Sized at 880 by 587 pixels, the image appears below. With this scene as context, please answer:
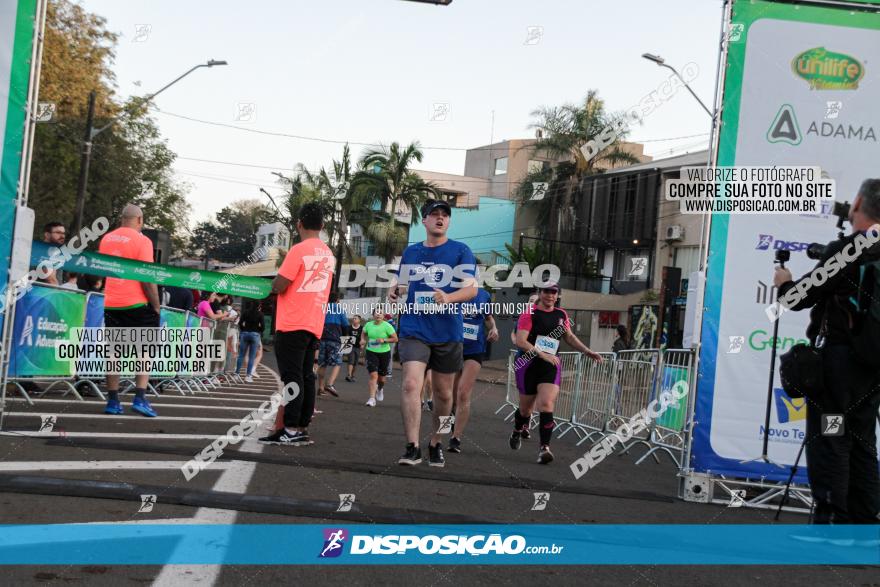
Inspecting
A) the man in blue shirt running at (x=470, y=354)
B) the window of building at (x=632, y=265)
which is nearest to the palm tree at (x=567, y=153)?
the window of building at (x=632, y=265)

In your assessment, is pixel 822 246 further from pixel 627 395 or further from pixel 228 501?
pixel 627 395

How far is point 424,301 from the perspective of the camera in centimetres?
755

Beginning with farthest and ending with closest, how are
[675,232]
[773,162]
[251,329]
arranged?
[675,232] < [251,329] < [773,162]

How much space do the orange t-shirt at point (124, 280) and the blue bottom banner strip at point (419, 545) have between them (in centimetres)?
509

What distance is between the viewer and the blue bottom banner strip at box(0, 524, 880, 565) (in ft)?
13.1

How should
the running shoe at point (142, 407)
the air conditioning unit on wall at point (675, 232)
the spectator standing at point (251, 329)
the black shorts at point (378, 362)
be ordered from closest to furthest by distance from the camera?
1. the running shoe at point (142, 407)
2. the black shorts at point (378, 362)
3. the spectator standing at point (251, 329)
4. the air conditioning unit on wall at point (675, 232)

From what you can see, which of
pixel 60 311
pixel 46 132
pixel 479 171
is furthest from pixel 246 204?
pixel 60 311

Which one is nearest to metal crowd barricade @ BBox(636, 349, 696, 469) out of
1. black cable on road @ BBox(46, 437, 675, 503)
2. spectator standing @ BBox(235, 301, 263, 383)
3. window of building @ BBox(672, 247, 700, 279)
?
black cable on road @ BBox(46, 437, 675, 503)

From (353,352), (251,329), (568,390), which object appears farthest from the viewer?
(353,352)

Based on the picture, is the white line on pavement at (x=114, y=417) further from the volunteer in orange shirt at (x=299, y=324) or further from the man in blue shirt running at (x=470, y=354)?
the man in blue shirt running at (x=470, y=354)

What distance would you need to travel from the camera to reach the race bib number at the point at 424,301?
751cm

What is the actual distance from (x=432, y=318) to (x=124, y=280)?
135 inches

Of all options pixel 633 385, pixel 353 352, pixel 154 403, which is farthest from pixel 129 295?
pixel 353 352

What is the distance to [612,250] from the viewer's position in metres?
48.5
